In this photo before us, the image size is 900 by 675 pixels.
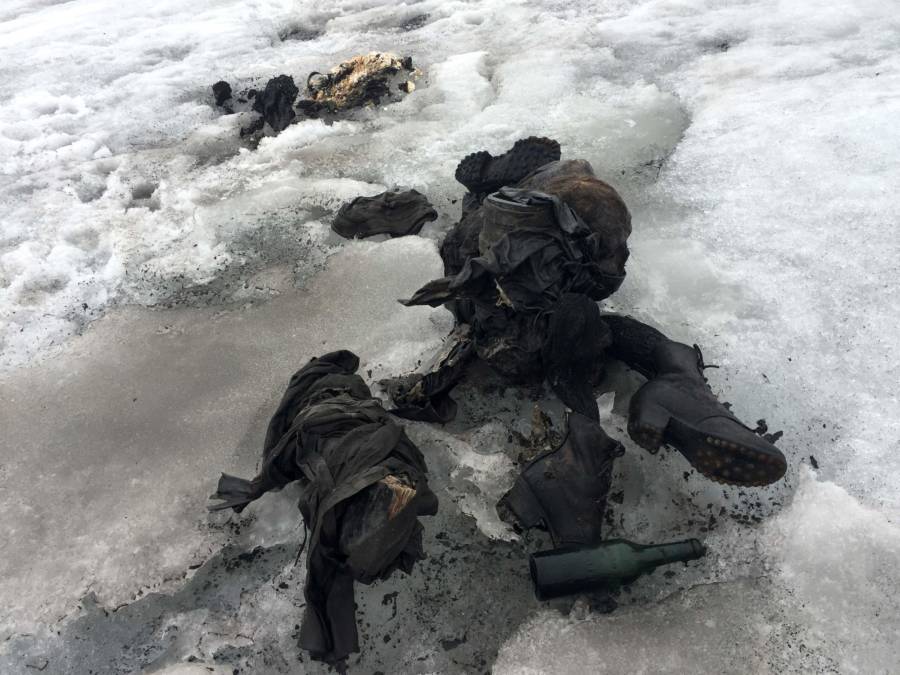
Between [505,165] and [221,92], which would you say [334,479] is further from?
[221,92]

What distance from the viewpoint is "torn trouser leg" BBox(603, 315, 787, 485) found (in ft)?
6.05

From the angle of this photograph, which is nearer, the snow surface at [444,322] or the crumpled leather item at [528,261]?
the snow surface at [444,322]

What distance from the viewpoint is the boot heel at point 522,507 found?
189 cm

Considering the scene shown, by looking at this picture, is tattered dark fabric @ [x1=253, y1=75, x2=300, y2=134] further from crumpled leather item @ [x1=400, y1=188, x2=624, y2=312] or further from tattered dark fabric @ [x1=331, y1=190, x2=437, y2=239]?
crumpled leather item @ [x1=400, y1=188, x2=624, y2=312]

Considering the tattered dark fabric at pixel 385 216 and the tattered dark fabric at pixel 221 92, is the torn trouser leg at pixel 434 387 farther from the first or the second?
the tattered dark fabric at pixel 221 92

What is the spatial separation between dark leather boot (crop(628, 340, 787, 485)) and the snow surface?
17cm

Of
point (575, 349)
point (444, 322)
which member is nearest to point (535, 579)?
point (575, 349)

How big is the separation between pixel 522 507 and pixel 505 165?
6.43ft

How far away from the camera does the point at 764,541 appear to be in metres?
1.88

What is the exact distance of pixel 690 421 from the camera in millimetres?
1951

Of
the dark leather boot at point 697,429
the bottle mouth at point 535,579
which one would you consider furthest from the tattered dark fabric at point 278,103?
the bottle mouth at point 535,579

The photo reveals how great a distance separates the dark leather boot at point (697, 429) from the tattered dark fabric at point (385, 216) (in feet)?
5.39

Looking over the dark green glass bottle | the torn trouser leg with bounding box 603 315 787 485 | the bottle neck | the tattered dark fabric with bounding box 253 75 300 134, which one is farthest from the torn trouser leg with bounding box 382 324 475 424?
the tattered dark fabric with bounding box 253 75 300 134

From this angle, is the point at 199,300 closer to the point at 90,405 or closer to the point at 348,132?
the point at 90,405
